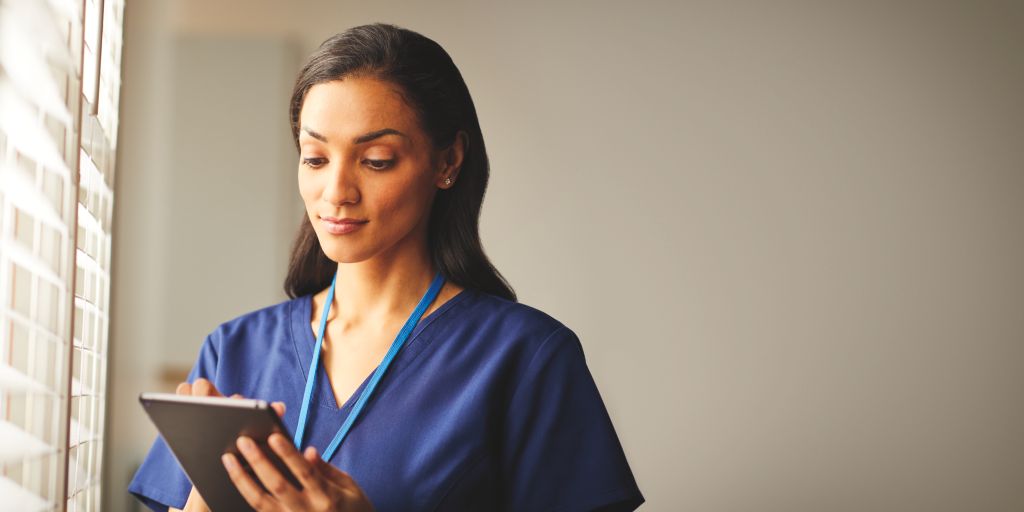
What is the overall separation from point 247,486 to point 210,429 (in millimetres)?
78

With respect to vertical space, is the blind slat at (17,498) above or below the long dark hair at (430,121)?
below

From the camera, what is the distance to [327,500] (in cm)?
102

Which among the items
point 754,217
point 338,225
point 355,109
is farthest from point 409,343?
point 754,217

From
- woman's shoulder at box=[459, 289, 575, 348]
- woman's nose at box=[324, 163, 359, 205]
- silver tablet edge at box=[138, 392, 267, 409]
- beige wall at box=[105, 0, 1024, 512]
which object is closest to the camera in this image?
silver tablet edge at box=[138, 392, 267, 409]

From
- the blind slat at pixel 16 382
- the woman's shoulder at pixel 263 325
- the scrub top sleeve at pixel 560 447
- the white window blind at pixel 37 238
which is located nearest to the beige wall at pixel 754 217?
the woman's shoulder at pixel 263 325

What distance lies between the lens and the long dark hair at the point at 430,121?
1.30 metres

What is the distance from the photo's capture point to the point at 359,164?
1264 millimetres

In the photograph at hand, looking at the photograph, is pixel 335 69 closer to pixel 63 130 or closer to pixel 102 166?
pixel 63 130

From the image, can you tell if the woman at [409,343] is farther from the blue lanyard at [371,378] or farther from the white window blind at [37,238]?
the white window blind at [37,238]

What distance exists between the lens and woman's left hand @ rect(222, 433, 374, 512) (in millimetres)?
Answer: 972

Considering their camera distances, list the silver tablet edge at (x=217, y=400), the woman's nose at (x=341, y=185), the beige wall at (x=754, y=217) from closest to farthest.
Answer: the silver tablet edge at (x=217, y=400) → the woman's nose at (x=341, y=185) → the beige wall at (x=754, y=217)

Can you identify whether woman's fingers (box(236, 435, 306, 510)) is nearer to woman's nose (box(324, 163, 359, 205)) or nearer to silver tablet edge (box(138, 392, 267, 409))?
silver tablet edge (box(138, 392, 267, 409))

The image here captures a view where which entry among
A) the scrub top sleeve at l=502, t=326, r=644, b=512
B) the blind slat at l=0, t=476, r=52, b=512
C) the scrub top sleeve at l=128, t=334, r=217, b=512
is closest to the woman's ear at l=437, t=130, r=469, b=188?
the scrub top sleeve at l=502, t=326, r=644, b=512

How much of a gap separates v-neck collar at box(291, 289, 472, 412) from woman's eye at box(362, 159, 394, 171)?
9.8 inches
